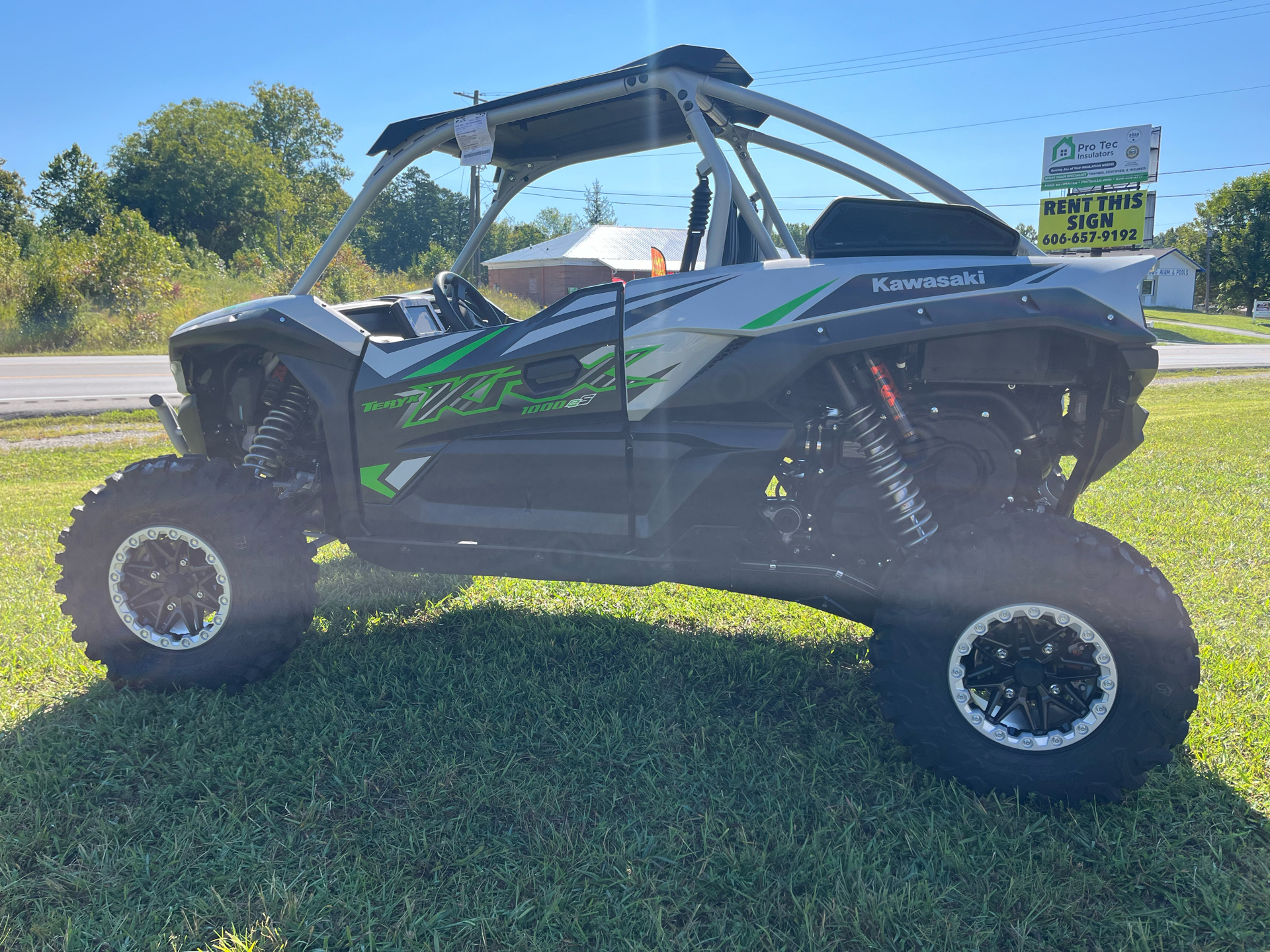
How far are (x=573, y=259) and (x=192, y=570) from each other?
3762 centimetres

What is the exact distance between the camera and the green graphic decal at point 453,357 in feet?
9.91

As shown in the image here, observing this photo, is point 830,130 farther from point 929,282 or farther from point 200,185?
point 200,185

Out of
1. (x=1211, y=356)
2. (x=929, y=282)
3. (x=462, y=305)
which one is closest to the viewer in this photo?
(x=929, y=282)

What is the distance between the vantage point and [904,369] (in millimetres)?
2816

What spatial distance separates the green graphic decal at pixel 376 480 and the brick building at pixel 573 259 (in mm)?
35616

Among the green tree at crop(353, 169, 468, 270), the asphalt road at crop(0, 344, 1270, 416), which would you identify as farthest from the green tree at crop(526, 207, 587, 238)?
the asphalt road at crop(0, 344, 1270, 416)

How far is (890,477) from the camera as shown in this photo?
2.69 meters

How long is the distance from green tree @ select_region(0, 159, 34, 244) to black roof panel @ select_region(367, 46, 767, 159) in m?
50.9

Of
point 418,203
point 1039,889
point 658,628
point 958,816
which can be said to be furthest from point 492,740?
point 418,203

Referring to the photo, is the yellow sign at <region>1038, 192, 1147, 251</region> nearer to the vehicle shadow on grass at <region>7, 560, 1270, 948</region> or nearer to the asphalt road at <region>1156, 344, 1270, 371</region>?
the asphalt road at <region>1156, 344, 1270, 371</region>

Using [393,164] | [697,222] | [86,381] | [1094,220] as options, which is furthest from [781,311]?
[1094,220]

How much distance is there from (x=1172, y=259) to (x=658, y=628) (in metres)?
83.5

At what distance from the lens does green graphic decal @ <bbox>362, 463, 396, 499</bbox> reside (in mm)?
3197

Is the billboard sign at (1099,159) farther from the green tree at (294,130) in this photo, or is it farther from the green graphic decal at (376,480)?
the green tree at (294,130)
